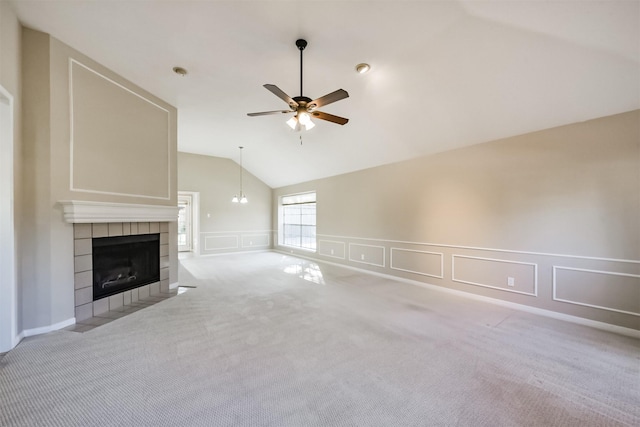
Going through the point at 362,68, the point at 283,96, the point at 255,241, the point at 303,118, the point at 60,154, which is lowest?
the point at 255,241

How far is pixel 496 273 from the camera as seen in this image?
3777 millimetres

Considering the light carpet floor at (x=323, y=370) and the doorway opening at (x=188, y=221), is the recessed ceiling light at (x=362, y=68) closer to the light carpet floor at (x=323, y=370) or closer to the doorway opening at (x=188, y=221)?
the light carpet floor at (x=323, y=370)

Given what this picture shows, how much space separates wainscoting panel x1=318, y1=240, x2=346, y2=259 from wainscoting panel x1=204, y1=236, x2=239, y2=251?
9.96 feet

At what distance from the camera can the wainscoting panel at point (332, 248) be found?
6442mm

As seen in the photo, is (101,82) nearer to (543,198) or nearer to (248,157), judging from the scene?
(248,157)

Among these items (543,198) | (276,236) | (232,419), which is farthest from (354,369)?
(276,236)

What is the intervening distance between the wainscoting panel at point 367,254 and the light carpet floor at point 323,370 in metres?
1.97

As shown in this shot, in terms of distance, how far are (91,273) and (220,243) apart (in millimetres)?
4958

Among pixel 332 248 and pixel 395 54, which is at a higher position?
pixel 395 54

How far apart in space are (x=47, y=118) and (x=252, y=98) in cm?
233

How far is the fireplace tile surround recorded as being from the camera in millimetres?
2994

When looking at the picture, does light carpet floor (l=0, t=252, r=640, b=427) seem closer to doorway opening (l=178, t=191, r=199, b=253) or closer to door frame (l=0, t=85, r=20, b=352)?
door frame (l=0, t=85, r=20, b=352)

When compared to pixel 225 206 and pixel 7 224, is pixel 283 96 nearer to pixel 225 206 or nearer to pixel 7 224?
pixel 7 224

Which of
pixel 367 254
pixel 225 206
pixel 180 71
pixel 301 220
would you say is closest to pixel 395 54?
pixel 180 71
